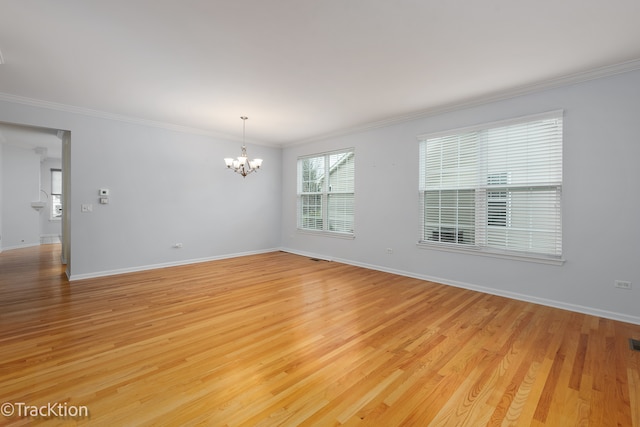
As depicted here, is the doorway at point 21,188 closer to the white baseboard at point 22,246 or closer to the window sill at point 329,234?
the white baseboard at point 22,246

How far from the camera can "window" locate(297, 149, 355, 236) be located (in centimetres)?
605

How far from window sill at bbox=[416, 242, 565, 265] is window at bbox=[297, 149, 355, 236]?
6.08 feet

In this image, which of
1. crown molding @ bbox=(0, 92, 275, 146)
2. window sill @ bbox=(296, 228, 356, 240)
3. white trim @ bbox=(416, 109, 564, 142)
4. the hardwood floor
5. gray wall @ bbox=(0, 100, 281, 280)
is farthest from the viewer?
window sill @ bbox=(296, 228, 356, 240)

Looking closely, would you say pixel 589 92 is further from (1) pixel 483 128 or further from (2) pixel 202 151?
(2) pixel 202 151

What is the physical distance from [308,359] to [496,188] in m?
3.47

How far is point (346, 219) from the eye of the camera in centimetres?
611

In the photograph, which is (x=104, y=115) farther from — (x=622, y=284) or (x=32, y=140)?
(x=622, y=284)

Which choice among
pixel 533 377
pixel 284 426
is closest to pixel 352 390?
pixel 284 426

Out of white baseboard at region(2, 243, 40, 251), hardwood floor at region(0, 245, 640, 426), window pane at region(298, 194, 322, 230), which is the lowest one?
hardwood floor at region(0, 245, 640, 426)

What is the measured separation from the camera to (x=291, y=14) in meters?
2.31

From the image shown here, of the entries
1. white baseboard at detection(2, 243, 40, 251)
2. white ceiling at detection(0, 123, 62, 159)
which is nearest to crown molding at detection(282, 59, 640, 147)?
white ceiling at detection(0, 123, 62, 159)

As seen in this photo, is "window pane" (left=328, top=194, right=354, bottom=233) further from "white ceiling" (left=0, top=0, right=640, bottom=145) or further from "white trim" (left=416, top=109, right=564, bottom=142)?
"white ceiling" (left=0, top=0, right=640, bottom=145)

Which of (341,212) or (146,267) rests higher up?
(341,212)

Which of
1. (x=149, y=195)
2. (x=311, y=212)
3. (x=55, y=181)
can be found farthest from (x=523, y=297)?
(x=55, y=181)
